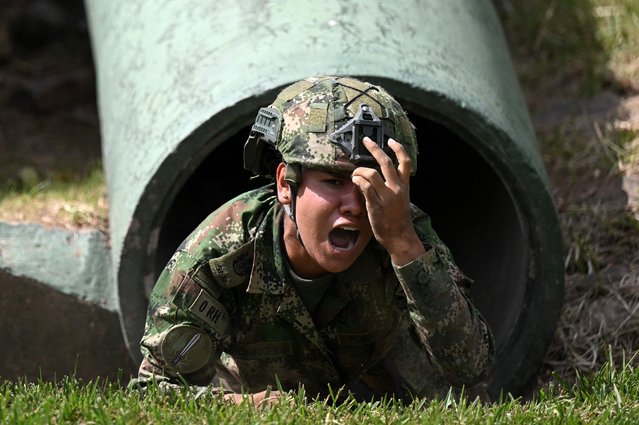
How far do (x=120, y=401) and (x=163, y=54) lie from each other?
6.13ft

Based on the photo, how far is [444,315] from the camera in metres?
3.47

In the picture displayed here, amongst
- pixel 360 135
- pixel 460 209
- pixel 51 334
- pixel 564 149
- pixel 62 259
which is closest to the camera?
pixel 360 135

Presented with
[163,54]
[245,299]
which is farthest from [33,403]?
[163,54]

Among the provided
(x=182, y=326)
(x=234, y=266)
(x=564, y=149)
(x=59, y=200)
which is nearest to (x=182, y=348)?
(x=182, y=326)

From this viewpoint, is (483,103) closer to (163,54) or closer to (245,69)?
(245,69)

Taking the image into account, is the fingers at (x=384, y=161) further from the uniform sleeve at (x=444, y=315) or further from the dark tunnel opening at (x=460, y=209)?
the dark tunnel opening at (x=460, y=209)

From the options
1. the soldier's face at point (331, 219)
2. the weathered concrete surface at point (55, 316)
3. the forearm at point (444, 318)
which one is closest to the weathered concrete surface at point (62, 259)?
the weathered concrete surface at point (55, 316)

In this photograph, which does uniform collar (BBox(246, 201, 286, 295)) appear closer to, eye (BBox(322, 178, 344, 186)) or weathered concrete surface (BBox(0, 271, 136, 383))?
eye (BBox(322, 178, 344, 186))

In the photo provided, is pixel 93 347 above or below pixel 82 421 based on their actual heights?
below

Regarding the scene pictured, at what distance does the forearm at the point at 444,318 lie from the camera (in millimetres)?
3418

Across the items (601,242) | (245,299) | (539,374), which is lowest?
(539,374)

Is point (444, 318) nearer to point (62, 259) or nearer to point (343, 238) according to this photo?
point (343, 238)

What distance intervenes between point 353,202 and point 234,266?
0.52m

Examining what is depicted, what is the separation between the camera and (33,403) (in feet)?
10.6
